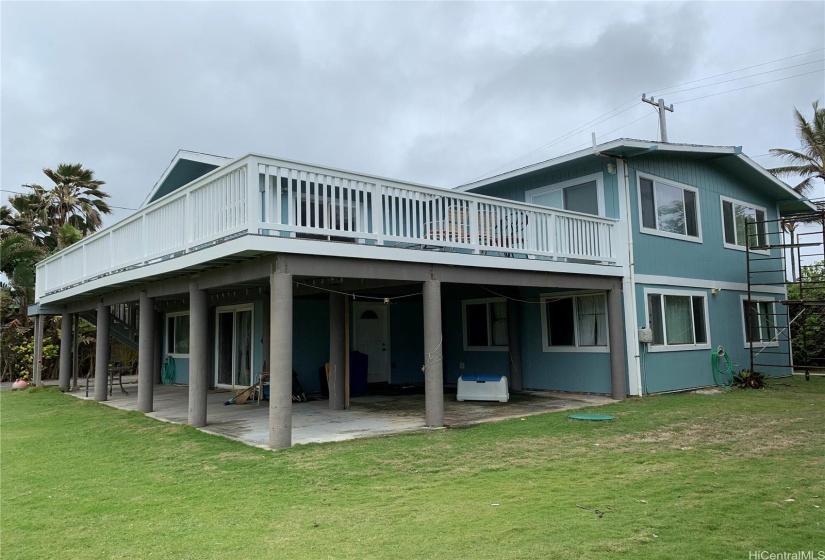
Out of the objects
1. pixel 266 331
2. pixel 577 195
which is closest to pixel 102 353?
pixel 266 331

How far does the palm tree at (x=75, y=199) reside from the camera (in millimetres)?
22844

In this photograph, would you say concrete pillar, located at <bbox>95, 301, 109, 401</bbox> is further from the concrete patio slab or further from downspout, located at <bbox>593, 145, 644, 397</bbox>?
downspout, located at <bbox>593, 145, 644, 397</bbox>

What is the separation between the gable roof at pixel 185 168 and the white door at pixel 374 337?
481 cm

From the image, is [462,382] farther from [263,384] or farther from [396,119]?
[396,119]

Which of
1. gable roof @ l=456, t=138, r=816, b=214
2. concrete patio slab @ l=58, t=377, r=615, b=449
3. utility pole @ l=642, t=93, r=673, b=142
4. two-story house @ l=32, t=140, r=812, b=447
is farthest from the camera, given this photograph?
utility pole @ l=642, t=93, r=673, b=142

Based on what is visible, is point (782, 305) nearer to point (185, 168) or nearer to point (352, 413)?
point (352, 413)

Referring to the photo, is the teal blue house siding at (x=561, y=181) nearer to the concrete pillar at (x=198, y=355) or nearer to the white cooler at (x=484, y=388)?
the white cooler at (x=484, y=388)

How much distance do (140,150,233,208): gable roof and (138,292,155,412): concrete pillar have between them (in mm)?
3103

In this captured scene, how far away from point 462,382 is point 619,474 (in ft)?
21.1

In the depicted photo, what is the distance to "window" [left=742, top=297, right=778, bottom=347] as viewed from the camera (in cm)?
1505

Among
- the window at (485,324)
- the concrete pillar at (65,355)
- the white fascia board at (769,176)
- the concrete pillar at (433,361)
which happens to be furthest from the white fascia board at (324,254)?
the white fascia board at (769,176)

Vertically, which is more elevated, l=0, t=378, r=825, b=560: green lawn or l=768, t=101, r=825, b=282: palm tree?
l=768, t=101, r=825, b=282: palm tree

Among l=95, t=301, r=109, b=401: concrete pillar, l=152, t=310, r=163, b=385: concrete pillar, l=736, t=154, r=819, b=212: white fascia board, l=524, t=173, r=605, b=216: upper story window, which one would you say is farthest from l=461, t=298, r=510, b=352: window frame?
l=152, t=310, r=163, b=385: concrete pillar

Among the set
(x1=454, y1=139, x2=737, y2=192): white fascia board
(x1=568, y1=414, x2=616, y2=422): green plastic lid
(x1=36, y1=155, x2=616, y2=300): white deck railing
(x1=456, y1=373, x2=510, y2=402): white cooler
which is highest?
(x1=454, y1=139, x2=737, y2=192): white fascia board
